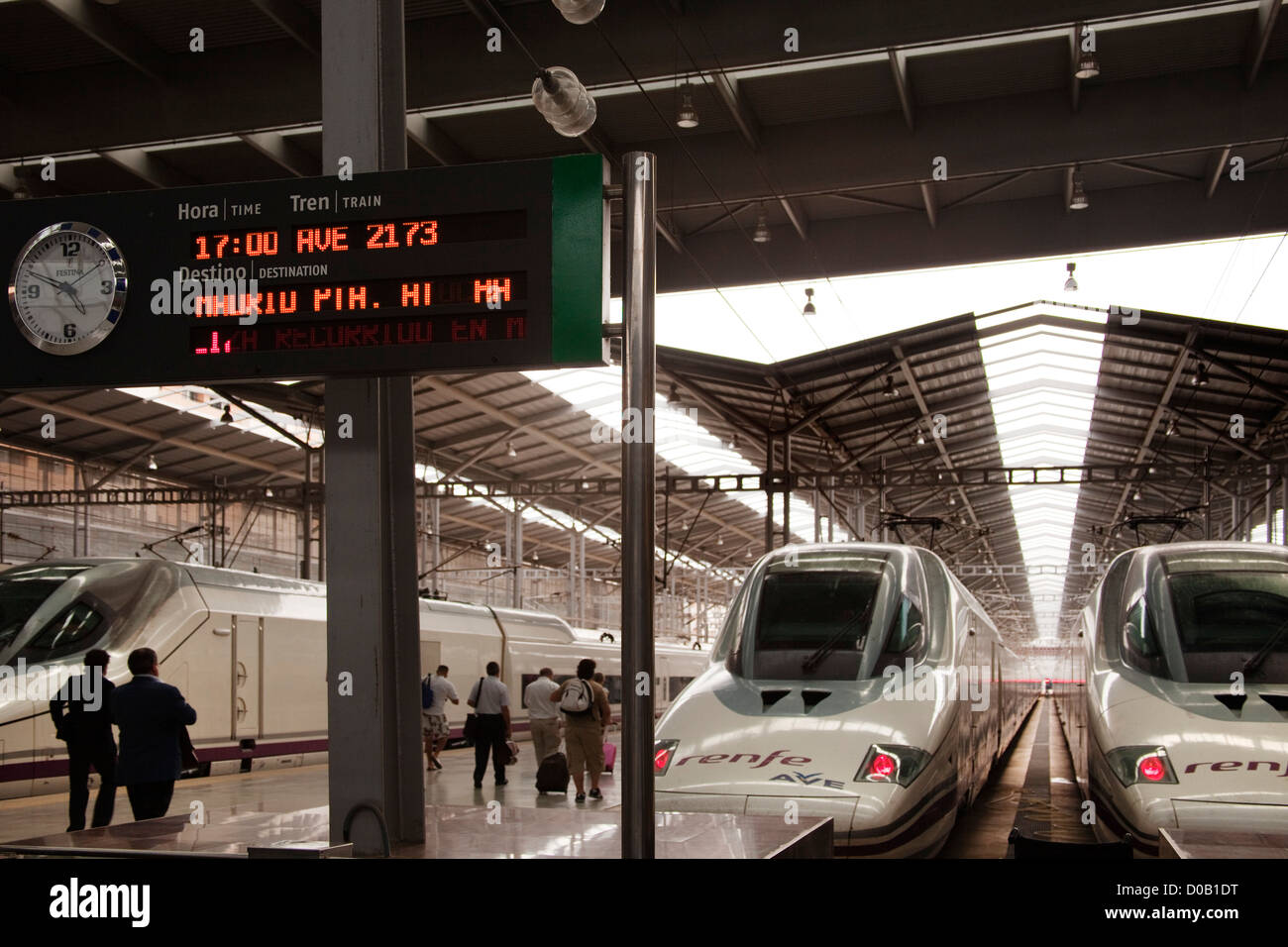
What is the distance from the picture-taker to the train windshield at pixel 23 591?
14.4 metres

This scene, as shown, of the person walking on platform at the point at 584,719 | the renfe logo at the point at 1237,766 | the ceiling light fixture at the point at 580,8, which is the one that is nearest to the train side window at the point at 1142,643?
the renfe logo at the point at 1237,766

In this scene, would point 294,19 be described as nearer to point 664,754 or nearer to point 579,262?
point 664,754

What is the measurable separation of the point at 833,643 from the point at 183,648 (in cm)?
970

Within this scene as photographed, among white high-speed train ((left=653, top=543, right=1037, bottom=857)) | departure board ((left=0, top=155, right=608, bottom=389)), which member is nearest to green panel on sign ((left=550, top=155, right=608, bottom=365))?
departure board ((left=0, top=155, right=608, bottom=389))

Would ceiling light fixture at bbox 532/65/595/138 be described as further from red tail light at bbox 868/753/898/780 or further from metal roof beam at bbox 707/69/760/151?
metal roof beam at bbox 707/69/760/151

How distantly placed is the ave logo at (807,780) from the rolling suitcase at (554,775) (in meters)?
7.46

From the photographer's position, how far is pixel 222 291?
564 cm

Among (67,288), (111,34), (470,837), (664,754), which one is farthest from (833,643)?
(111,34)

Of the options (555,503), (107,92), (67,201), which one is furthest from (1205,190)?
(555,503)

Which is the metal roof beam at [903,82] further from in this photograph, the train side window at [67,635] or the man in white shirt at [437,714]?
the train side window at [67,635]

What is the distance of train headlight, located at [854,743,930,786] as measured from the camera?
799 cm

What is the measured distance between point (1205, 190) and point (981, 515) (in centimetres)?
2848
